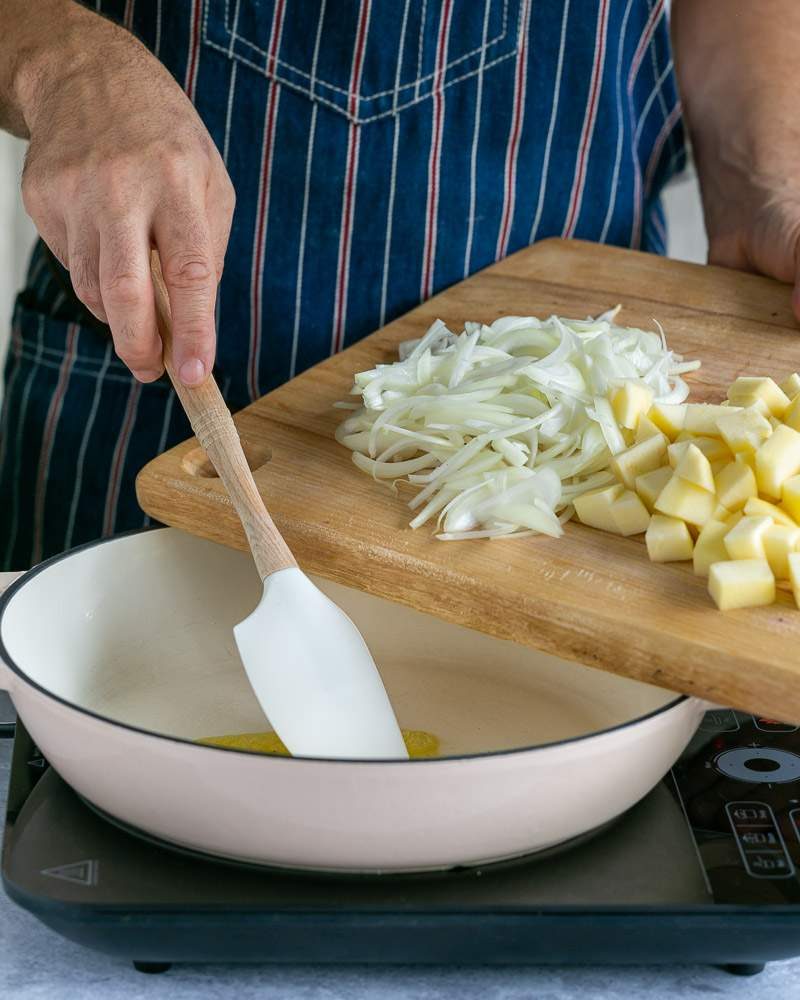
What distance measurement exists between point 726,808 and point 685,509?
23cm

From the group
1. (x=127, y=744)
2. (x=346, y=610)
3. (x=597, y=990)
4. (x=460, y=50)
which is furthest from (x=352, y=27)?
(x=597, y=990)

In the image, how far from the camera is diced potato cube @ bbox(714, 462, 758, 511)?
95 centimetres

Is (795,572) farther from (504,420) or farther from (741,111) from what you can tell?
(741,111)

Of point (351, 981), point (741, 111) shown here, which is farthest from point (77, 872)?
point (741, 111)

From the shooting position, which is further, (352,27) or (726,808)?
(352,27)

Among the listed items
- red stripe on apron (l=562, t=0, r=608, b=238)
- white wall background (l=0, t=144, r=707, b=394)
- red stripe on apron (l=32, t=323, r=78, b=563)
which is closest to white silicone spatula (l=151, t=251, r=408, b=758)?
red stripe on apron (l=32, t=323, r=78, b=563)

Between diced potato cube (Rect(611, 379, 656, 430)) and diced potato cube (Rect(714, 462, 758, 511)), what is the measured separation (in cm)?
12

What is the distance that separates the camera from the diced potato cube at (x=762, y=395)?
3.50 ft

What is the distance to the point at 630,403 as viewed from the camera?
1.06m

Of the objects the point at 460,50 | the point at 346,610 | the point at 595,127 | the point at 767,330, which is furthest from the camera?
the point at 595,127

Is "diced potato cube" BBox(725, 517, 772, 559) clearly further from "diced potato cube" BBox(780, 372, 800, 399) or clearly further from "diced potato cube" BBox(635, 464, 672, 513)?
"diced potato cube" BBox(780, 372, 800, 399)

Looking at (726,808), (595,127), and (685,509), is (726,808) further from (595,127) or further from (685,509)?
(595,127)

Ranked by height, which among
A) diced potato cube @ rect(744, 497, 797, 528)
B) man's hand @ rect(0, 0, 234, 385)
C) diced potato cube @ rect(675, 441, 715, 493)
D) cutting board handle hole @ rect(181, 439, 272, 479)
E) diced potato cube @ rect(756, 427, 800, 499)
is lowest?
cutting board handle hole @ rect(181, 439, 272, 479)

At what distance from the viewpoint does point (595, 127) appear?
1.59m
